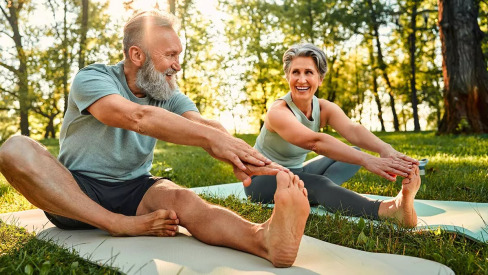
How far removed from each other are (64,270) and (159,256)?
1.45ft

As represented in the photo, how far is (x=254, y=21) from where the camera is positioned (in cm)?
2662

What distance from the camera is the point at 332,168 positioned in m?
3.98

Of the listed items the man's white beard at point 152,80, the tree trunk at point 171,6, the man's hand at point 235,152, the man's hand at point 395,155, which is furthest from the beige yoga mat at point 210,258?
the tree trunk at point 171,6

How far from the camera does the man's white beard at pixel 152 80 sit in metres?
2.81

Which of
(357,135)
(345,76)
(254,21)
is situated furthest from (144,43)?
(345,76)

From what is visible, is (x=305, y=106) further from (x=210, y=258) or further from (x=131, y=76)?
(x=210, y=258)

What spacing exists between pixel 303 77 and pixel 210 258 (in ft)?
6.48

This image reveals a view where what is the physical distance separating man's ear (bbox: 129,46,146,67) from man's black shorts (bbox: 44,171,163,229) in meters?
0.75

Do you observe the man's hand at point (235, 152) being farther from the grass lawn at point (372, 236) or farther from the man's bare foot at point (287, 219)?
the grass lawn at point (372, 236)

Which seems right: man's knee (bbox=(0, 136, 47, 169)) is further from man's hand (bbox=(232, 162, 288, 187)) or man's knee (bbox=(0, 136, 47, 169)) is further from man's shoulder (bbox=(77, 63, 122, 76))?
man's hand (bbox=(232, 162, 288, 187))

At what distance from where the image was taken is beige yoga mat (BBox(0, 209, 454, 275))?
2.05m

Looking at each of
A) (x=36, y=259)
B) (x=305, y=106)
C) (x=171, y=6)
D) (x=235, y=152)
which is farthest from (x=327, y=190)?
(x=171, y=6)

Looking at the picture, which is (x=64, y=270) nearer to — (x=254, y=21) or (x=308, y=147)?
(x=308, y=147)

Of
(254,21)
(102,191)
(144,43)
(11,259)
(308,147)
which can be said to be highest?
(254,21)
